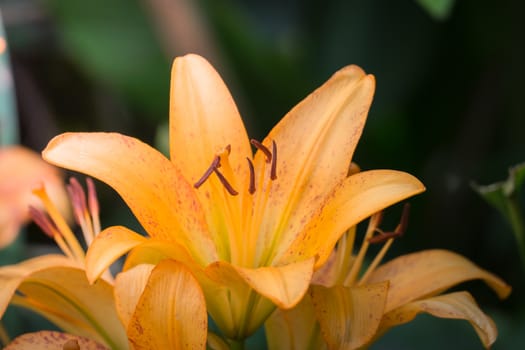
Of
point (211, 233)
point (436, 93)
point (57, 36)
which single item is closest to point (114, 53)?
point (57, 36)

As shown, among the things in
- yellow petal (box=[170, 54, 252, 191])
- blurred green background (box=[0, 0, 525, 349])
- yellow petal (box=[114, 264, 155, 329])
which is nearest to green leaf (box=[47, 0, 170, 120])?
blurred green background (box=[0, 0, 525, 349])

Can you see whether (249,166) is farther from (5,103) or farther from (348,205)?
(5,103)

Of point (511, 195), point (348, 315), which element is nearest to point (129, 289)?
point (348, 315)

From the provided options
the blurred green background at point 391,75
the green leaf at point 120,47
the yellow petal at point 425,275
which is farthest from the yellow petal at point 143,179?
the green leaf at point 120,47

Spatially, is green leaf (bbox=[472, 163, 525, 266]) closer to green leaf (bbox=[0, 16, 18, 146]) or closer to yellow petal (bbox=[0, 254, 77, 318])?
yellow petal (bbox=[0, 254, 77, 318])

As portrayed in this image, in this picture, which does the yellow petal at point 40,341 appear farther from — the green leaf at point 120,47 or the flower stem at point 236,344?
the green leaf at point 120,47
